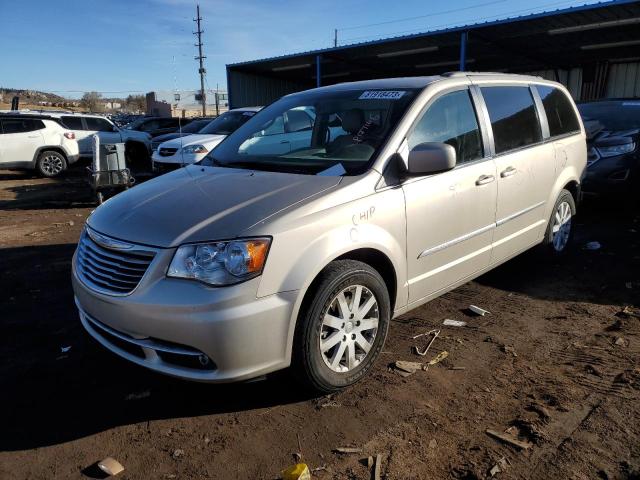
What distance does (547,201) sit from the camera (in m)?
4.69

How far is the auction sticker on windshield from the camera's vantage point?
350 cm

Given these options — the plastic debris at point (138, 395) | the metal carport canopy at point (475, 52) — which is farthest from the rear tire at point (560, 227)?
the metal carport canopy at point (475, 52)

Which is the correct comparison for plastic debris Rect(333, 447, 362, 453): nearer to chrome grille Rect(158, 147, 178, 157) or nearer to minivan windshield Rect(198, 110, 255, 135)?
chrome grille Rect(158, 147, 178, 157)

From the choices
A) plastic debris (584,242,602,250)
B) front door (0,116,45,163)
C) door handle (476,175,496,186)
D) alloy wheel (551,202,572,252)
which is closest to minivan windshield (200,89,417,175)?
door handle (476,175,496,186)

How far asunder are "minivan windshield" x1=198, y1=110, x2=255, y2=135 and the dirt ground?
7.13 meters

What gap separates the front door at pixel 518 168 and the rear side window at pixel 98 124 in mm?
13558

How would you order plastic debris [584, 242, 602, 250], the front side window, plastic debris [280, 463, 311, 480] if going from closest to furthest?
plastic debris [280, 463, 311, 480] < the front side window < plastic debris [584, 242, 602, 250]

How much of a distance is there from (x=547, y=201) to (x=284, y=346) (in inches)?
127

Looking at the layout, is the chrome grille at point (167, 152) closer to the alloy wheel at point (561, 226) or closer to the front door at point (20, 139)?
the front door at point (20, 139)

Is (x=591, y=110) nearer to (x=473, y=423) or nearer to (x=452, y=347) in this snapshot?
(x=452, y=347)

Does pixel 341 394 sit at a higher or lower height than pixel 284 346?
lower

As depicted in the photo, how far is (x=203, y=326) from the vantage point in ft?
7.94

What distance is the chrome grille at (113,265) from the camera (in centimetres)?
260

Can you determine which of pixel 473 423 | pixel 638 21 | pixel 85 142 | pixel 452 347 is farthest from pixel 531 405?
pixel 638 21
